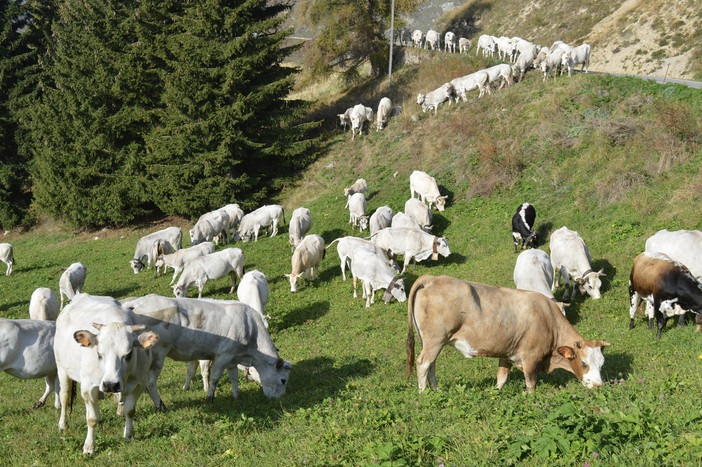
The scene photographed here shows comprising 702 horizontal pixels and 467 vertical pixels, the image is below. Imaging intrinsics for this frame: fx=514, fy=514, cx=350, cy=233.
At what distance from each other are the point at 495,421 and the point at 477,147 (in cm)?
2176

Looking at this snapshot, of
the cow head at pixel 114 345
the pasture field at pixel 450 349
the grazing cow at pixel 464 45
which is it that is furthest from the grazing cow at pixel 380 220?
the grazing cow at pixel 464 45

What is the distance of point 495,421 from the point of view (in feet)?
19.7

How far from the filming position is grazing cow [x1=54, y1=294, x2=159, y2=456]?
686cm

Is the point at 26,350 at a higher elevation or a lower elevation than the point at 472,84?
higher

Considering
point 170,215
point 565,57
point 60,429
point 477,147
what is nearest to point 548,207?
point 477,147

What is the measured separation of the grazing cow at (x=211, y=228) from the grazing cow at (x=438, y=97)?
14582mm

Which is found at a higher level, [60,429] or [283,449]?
[283,449]

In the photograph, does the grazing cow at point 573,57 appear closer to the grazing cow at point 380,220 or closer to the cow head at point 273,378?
the grazing cow at point 380,220

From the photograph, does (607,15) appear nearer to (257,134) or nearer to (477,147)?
(477,147)

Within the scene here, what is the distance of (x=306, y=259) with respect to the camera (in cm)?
1803

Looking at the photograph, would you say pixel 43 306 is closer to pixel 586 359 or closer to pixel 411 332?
pixel 411 332

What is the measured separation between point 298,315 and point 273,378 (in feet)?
20.7

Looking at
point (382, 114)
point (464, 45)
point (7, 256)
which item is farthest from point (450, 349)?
point (464, 45)

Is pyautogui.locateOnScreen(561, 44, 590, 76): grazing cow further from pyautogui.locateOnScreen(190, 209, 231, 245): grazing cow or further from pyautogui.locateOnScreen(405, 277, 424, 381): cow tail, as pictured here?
pyautogui.locateOnScreen(405, 277, 424, 381): cow tail
